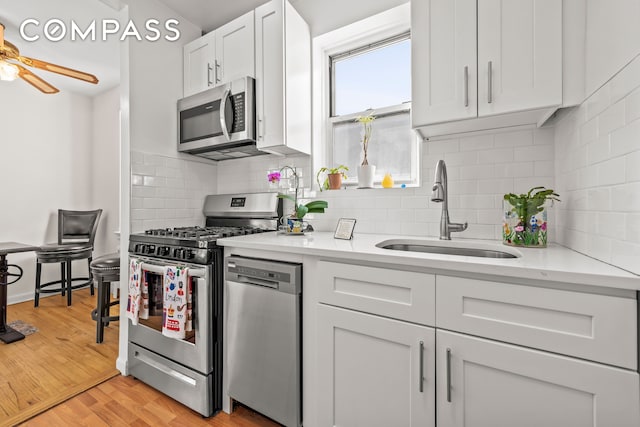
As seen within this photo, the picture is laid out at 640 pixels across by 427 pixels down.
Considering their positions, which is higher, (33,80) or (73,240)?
(33,80)

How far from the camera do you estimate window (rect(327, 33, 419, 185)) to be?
6.53ft

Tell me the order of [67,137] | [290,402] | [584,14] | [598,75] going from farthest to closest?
1. [67,137]
2. [290,402]
3. [584,14]
4. [598,75]

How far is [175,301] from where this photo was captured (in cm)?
159

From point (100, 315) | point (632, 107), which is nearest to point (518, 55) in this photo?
point (632, 107)

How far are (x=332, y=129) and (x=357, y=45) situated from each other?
2.01ft

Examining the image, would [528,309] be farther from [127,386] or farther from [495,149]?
[127,386]

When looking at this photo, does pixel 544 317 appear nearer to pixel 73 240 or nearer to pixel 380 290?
pixel 380 290

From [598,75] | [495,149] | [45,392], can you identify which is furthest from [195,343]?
[598,75]

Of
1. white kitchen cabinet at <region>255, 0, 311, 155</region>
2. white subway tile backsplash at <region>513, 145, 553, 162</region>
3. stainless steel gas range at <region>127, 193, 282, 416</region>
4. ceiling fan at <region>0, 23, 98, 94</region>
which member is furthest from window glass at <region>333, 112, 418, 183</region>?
ceiling fan at <region>0, 23, 98, 94</region>

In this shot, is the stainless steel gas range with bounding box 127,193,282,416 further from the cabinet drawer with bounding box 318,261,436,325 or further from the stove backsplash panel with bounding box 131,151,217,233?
the cabinet drawer with bounding box 318,261,436,325

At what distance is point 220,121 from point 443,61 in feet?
4.75

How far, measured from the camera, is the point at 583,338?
0.82 m

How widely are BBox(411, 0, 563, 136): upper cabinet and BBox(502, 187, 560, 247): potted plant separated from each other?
1.23ft

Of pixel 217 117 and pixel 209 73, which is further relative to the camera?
pixel 209 73
